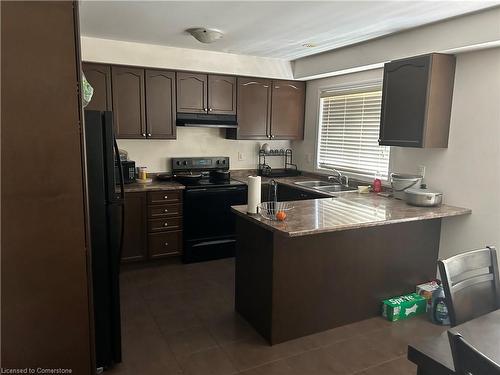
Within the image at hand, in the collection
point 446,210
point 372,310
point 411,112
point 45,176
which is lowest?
point 372,310

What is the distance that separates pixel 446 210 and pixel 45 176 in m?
2.92

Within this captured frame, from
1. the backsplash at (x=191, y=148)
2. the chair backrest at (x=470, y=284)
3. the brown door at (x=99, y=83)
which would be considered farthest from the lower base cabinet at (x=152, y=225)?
the chair backrest at (x=470, y=284)

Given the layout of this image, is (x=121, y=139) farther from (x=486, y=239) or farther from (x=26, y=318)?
(x=486, y=239)

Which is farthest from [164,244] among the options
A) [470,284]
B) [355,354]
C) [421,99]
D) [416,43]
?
[416,43]

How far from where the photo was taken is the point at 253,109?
464 centimetres

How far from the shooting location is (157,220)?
3.96m

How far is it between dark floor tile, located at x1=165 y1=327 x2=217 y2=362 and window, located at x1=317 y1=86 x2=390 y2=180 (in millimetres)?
2424

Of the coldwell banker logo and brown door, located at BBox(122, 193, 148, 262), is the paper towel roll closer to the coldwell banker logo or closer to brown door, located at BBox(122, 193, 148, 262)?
the coldwell banker logo

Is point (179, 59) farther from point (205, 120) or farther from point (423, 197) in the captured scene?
point (423, 197)

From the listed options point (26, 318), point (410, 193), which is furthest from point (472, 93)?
point (26, 318)

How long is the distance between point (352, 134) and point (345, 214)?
5.82 feet

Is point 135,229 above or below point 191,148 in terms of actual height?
below

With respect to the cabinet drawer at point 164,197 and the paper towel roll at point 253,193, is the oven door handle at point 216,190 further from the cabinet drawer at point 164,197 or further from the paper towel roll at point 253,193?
the paper towel roll at point 253,193

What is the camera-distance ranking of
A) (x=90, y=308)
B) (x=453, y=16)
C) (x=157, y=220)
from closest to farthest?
(x=90, y=308) < (x=453, y=16) < (x=157, y=220)
